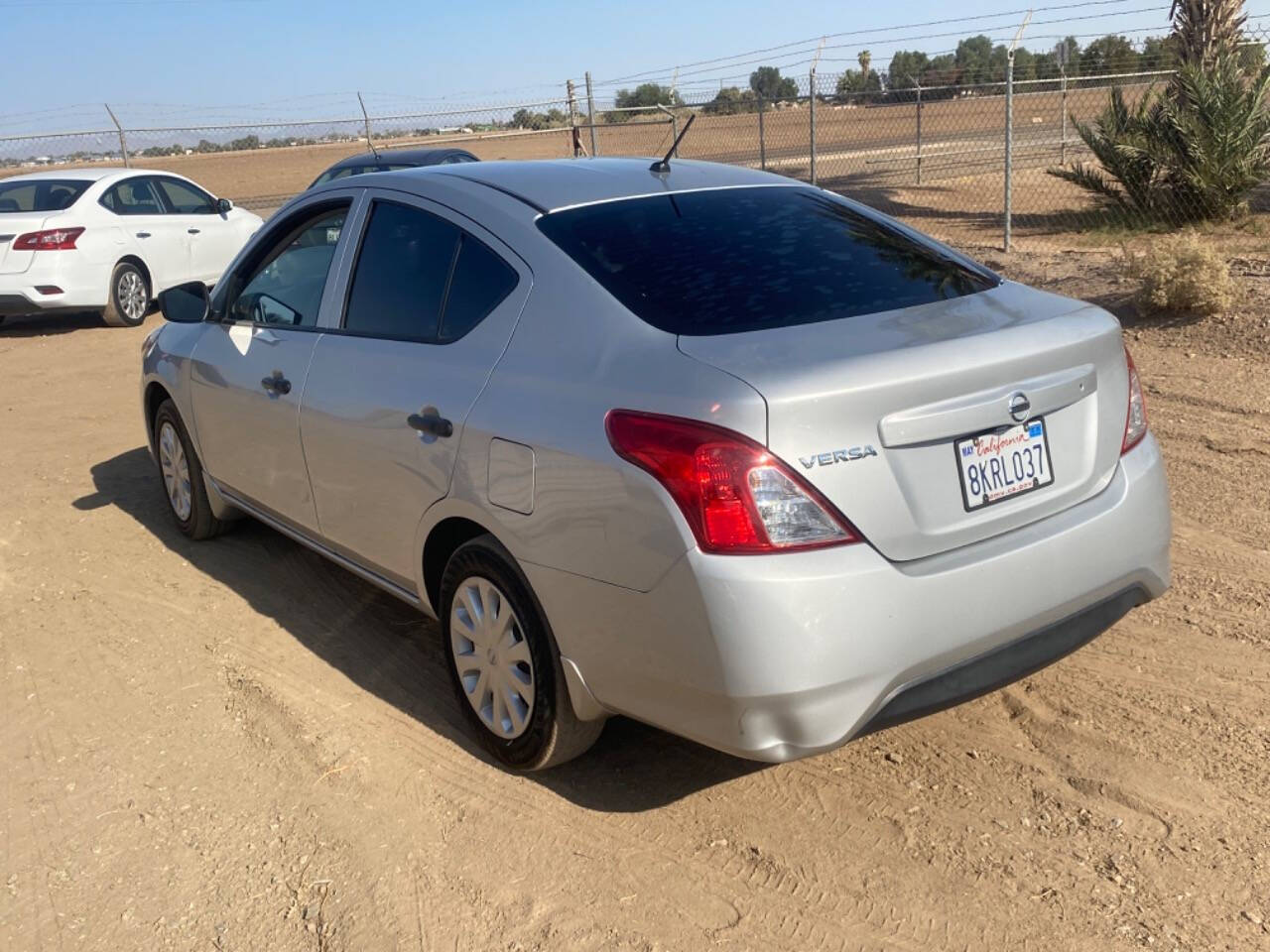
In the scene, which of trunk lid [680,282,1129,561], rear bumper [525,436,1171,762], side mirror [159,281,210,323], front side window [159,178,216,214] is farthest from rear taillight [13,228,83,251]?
trunk lid [680,282,1129,561]

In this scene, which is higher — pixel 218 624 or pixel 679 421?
pixel 679 421

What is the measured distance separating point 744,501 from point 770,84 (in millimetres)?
21132

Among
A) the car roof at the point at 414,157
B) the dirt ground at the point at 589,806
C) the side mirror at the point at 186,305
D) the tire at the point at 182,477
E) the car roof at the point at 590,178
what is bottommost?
the dirt ground at the point at 589,806

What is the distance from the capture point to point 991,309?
3.41m

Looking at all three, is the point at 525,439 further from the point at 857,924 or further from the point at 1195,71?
the point at 1195,71

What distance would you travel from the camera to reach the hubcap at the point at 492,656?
11.5 feet

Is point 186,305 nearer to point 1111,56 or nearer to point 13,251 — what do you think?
point 13,251

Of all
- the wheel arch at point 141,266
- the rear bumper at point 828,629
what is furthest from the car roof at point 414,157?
the rear bumper at point 828,629

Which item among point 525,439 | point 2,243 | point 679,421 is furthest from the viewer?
point 2,243

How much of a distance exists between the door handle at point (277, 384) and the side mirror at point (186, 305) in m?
0.85

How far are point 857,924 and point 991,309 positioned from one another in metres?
1.69

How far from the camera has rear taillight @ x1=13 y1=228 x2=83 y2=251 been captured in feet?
39.3

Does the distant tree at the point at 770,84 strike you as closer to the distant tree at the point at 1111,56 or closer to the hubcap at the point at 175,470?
the distant tree at the point at 1111,56

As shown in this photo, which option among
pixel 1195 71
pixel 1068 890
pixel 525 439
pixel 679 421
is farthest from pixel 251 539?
pixel 1195 71
